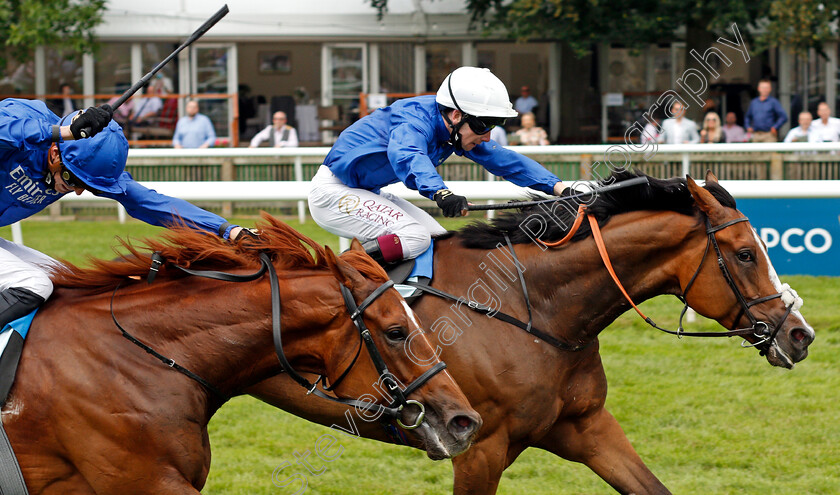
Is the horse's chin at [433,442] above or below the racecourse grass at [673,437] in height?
above

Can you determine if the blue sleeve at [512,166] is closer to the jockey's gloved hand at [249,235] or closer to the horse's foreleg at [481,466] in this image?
the horse's foreleg at [481,466]

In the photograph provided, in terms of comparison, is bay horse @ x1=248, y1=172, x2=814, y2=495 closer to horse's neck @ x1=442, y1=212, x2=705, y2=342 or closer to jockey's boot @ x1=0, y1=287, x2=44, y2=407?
horse's neck @ x1=442, y1=212, x2=705, y2=342

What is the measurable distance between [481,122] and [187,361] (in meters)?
1.42

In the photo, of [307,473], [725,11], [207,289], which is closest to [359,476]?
[307,473]

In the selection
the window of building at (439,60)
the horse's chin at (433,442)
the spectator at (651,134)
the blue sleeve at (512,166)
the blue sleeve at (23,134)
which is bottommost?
the horse's chin at (433,442)

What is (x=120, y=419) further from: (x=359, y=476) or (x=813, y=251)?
(x=813, y=251)

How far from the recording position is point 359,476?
4.20 meters

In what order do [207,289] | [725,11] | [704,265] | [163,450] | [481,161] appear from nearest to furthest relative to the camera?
[163,450] < [207,289] < [704,265] < [481,161] < [725,11]

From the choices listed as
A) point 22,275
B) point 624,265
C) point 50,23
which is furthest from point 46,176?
point 50,23

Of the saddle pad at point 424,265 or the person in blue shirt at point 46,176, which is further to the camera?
the saddle pad at point 424,265

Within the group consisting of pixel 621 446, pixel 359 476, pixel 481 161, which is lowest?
pixel 359 476

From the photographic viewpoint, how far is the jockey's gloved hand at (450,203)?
3303 millimetres

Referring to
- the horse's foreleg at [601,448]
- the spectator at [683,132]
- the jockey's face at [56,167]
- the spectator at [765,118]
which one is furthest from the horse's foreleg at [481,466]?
the spectator at [765,118]

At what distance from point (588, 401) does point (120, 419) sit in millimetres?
1610
